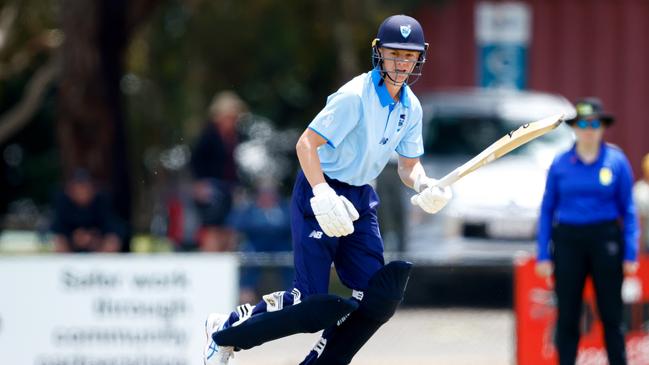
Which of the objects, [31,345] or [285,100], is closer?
[31,345]

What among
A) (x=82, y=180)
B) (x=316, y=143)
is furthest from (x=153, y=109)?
(x=316, y=143)

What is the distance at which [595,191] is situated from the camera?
8891 millimetres

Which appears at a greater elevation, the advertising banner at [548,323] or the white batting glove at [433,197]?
the white batting glove at [433,197]

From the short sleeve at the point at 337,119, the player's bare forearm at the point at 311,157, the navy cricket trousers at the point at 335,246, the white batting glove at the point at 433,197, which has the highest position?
the short sleeve at the point at 337,119

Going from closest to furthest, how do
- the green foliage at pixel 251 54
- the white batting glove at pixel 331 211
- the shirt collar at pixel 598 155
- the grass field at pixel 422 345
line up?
the white batting glove at pixel 331 211 < the shirt collar at pixel 598 155 < the grass field at pixel 422 345 < the green foliage at pixel 251 54

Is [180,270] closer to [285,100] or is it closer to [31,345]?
[31,345]

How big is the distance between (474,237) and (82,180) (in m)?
3.75

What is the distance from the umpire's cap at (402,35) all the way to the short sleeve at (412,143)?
0.56 meters

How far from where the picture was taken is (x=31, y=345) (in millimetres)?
9625

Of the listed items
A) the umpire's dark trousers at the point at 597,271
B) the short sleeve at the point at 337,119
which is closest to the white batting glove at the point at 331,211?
the short sleeve at the point at 337,119

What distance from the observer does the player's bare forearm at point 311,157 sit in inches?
244

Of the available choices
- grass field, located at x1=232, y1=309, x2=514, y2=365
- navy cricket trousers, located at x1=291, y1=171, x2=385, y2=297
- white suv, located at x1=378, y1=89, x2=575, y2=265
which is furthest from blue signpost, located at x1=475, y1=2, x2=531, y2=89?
navy cricket trousers, located at x1=291, y1=171, x2=385, y2=297

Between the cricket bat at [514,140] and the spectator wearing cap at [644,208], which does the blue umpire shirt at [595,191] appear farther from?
the spectator wearing cap at [644,208]

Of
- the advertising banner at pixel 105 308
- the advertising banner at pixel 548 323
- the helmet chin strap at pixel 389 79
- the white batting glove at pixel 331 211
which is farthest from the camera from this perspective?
the advertising banner at pixel 548 323
